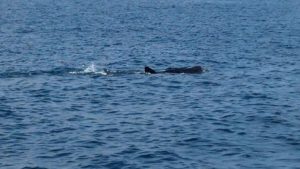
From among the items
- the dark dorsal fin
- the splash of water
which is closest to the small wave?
the splash of water

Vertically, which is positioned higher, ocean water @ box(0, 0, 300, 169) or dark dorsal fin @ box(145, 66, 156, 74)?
dark dorsal fin @ box(145, 66, 156, 74)

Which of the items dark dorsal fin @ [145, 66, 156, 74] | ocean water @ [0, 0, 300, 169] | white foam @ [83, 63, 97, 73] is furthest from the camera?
white foam @ [83, 63, 97, 73]

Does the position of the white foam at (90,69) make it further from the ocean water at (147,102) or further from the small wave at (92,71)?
the ocean water at (147,102)

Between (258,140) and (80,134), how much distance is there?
32.8ft

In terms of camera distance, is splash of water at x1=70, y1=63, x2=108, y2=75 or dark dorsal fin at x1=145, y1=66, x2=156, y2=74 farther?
splash of water at x1=70, y1=63, x2=108, y2=75

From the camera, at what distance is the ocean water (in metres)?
30.0

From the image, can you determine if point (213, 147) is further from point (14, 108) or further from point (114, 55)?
point (114, 55)

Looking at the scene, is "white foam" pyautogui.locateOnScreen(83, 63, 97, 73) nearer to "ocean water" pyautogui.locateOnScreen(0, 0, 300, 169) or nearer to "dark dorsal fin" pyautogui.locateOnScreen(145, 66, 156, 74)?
"ocean water" pyautogui.locateOnScreen(0, 0, 300, 169)

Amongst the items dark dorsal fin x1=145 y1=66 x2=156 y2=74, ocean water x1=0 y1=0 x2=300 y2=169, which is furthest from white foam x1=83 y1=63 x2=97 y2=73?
dark dorsal fin x1=145 y1=66 x2=156 y2=74

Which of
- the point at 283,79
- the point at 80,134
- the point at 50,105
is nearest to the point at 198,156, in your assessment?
the point at 80,134

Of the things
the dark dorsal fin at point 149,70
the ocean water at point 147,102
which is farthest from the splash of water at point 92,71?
the dark dorsal fin at point 149,70

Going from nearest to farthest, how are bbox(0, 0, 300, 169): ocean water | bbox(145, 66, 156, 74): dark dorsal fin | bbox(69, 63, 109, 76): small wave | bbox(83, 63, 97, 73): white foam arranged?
bbox(0, 0, 300, 169): ocean water, bbox(145, 66, 156, 74): dark dorsal fin, bbox(69, 63, 109, 76): small wave, bbox(83, 63, 97, 73): white foam

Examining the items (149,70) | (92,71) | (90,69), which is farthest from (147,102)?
(90,69)

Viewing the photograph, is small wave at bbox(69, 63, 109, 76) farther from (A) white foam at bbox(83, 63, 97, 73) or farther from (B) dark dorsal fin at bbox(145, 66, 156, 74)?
(B) dark dorsal fin at bbox(145, 66, 156, 74)
